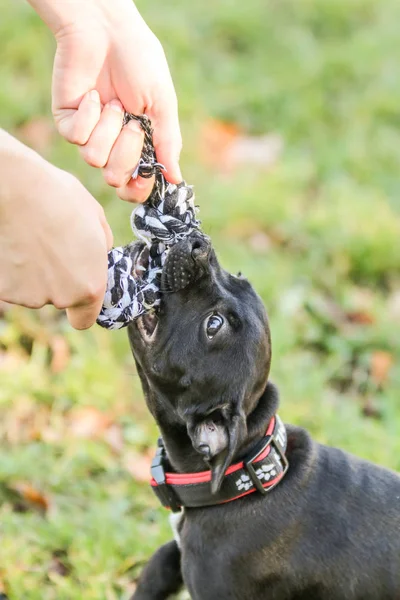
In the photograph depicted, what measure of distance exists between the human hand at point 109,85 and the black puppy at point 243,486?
1.21 ft

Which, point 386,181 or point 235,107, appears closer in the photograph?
point 386,181

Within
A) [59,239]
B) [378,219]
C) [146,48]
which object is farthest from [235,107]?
[59,239]

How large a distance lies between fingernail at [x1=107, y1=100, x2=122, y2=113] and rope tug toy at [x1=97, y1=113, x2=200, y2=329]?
35 millimetres

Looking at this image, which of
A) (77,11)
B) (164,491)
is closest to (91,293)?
(77,11)

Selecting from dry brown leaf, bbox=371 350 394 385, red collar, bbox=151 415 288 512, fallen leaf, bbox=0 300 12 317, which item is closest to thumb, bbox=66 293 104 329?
red collar, bbox=151 415 288 512

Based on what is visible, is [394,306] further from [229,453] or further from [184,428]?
[229,453]

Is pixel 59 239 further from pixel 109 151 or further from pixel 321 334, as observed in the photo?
pixel 321 334

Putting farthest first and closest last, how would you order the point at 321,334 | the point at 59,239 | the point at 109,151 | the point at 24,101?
1. the point at 24,101
2. the point at 321,334
3. the point at 109,151
4. the point at 59,239

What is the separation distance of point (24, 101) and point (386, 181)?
275cm

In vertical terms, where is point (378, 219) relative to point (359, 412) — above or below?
above

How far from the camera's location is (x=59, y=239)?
7.50ft

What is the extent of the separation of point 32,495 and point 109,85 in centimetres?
199

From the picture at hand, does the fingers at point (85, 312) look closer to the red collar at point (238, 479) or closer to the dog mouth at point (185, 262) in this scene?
the dog mouth at point (185, 262)

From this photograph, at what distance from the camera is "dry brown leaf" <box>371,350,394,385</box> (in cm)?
522
